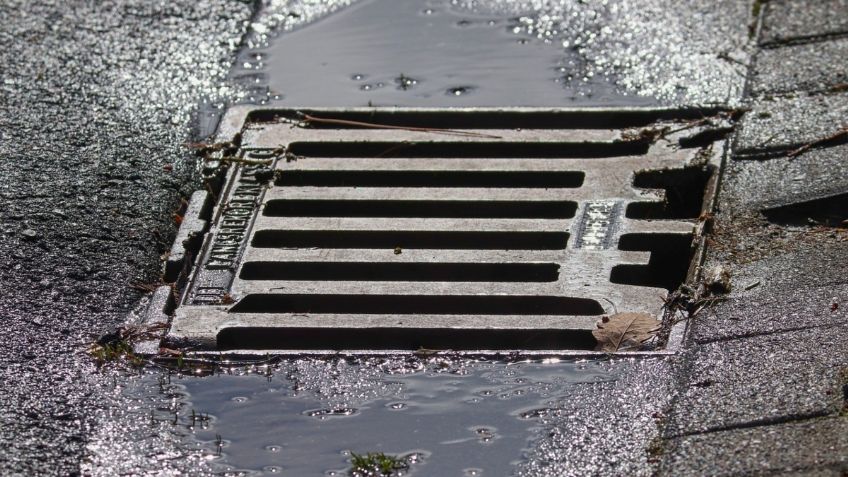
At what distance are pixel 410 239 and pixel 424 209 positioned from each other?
0.15 meters

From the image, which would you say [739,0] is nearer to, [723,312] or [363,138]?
[363,138]

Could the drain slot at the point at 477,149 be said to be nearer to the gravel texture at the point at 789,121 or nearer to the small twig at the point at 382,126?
the small twig at the point at 382,126

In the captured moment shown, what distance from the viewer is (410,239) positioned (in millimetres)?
3158

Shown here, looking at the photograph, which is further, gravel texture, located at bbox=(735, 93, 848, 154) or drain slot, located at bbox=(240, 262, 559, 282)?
gravel texture, located at bbox=(735, 93, 848, 154)

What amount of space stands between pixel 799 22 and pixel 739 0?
29 centimetres

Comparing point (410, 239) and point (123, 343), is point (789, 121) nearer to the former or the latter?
point (410, 239)

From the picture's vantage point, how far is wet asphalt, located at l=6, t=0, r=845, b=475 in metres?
2.47

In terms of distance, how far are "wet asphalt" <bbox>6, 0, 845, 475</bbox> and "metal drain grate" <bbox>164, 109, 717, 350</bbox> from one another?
125 mm

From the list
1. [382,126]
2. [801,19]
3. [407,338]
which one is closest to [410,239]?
[407,338]

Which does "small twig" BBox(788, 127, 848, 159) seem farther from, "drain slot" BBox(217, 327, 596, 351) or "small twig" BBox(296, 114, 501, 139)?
"drain slot" BBox(217, 327, 596, 351)

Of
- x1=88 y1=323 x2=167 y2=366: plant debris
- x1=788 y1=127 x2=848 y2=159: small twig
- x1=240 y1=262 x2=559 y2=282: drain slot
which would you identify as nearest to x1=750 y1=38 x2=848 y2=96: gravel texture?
x1=788 y1=127 x2=848 y2=159: small twig

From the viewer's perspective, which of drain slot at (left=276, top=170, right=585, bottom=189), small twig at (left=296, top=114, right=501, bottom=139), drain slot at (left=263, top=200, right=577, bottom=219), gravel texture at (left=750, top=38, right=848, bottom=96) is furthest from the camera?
gravel texture at (left=750, top=38, right=848, bottom=96)

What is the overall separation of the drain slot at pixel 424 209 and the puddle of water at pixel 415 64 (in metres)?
0.58

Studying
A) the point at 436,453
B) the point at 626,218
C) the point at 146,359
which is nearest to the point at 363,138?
the point at 626,218
